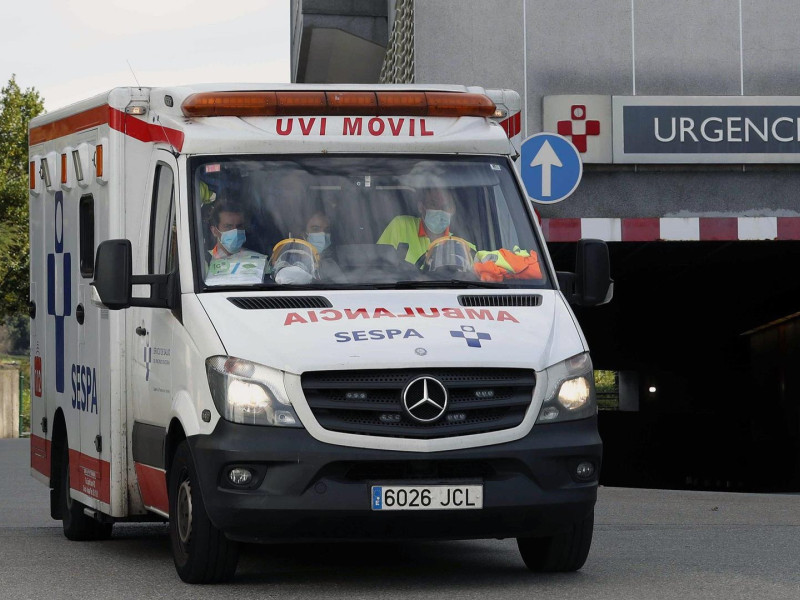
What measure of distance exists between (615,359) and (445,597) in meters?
30.9

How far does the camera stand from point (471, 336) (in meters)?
8.00

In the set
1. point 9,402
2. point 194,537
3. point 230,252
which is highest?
point 230,252

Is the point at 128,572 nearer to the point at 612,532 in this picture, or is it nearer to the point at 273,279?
the point at 273,279

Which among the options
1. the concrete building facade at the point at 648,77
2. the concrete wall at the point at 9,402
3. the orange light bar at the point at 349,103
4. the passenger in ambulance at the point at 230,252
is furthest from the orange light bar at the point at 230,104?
the concrete wall at the point at 9,402

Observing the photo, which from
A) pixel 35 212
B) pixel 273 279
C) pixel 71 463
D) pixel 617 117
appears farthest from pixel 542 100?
pixel 273 279

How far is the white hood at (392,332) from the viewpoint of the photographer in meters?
7.78

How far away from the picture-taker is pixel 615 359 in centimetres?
3844

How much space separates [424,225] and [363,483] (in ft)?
5.22

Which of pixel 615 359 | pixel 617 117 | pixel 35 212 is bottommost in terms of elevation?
pixel 615 359

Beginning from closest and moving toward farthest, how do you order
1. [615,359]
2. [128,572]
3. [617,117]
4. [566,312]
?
[566,312] < [128,572] < [617,117] < [615,359]

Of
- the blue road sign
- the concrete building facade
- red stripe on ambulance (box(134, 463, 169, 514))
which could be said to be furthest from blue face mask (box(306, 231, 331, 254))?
Result: the concrete building facade

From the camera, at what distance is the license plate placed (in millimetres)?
7734

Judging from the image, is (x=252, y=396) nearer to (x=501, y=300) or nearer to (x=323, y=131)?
(x=501, y=300)

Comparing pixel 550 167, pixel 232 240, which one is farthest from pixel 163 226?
pixel 550 167
